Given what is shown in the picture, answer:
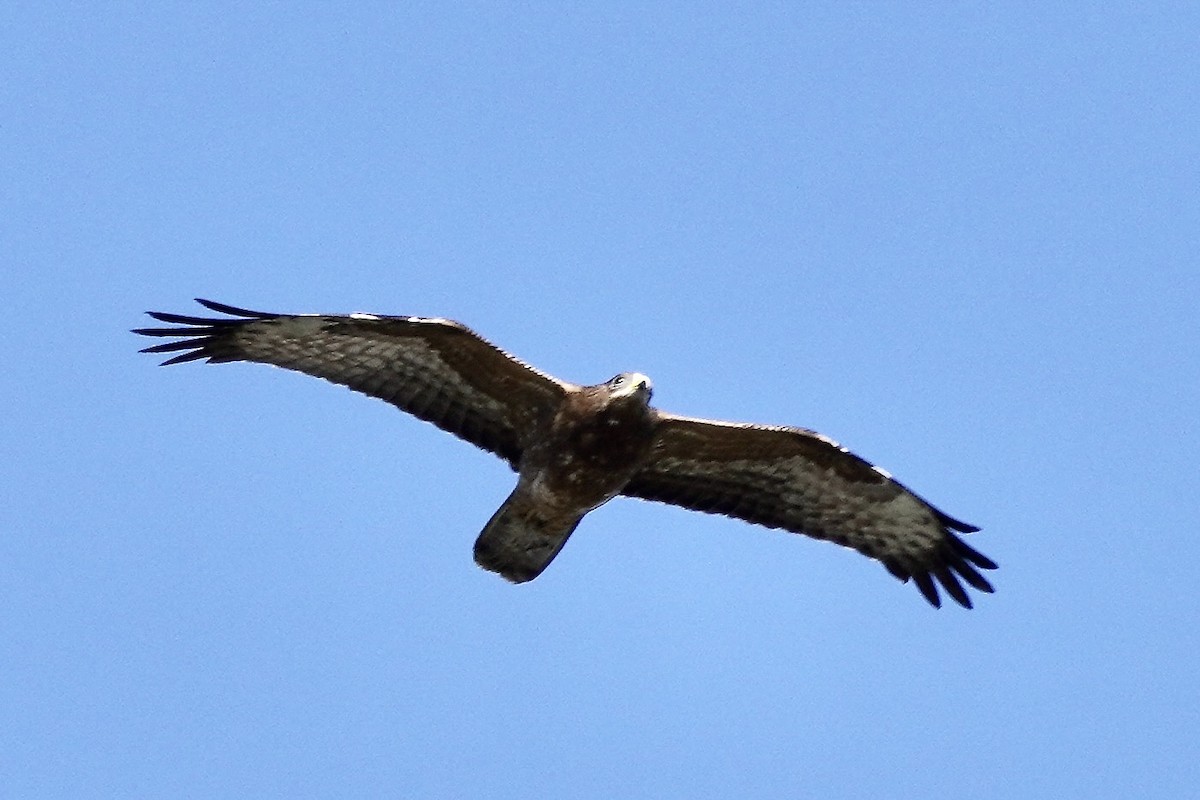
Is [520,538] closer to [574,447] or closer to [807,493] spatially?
[574,447]

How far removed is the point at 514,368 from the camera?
11.1 metres

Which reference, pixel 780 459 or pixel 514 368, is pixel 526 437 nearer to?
pixel 514 368

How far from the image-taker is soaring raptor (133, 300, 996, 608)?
11.0 meters

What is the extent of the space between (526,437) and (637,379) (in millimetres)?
968

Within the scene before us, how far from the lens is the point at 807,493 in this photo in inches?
466

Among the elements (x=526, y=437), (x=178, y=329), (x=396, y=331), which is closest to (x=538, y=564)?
(x=526, y=437)

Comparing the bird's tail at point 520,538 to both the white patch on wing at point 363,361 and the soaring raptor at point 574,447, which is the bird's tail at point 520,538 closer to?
the soaring raptor at point 574,447

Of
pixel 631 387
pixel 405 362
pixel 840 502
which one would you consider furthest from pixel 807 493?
pixel 405 362

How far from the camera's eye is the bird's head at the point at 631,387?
10.8 meters

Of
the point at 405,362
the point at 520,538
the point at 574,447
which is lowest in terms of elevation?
the point at 520,538

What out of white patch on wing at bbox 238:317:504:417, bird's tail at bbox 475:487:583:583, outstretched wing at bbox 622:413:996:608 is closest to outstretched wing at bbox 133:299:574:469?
white patch on wing at bbox 238:317:504:417

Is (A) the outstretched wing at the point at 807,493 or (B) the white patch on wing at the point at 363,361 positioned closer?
(B) the white patch on wing at the point at 363,361

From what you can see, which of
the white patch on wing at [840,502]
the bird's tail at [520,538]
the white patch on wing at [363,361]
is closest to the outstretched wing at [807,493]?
the white patch on wing at [840,502]

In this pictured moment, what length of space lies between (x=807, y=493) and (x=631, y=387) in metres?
1.72
